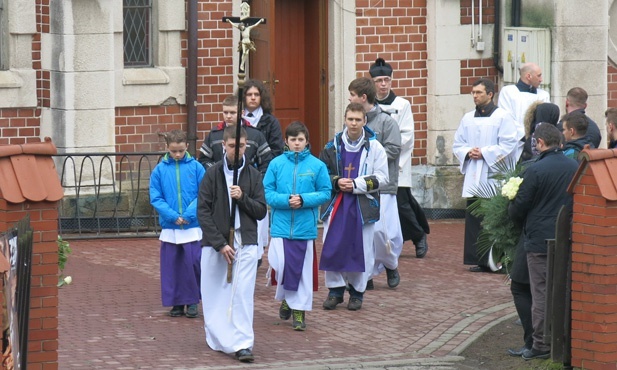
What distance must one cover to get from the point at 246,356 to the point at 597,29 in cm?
845

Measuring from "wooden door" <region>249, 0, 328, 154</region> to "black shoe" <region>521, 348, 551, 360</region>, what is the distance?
7478 millimetres

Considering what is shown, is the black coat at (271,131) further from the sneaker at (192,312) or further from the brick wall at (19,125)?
the brick wall at (19,125)

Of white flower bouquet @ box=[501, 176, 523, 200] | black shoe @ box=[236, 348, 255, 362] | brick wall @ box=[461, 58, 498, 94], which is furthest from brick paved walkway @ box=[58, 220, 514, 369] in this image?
brick wall @ box=[461, 58, 498, 94]

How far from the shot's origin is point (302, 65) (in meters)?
17.3

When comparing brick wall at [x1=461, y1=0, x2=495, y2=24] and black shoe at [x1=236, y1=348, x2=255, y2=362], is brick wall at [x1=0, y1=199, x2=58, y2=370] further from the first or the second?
brick wall at [x1=461, y1=0, x2=495, y2=24]

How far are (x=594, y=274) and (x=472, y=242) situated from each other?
14.4ft

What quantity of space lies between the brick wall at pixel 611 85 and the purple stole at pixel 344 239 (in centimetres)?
702

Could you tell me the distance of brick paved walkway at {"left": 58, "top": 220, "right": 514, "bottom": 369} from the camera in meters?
9.82

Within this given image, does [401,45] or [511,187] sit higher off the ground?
[401,45]

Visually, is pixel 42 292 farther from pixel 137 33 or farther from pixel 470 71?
pixel 470 71

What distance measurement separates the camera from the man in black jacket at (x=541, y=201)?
380 inches

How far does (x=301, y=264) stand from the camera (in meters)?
10.8

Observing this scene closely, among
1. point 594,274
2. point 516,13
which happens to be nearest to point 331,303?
point 594,274

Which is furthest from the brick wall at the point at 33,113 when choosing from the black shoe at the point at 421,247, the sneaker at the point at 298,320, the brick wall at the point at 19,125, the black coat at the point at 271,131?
the sneaker at the point at 298,320
